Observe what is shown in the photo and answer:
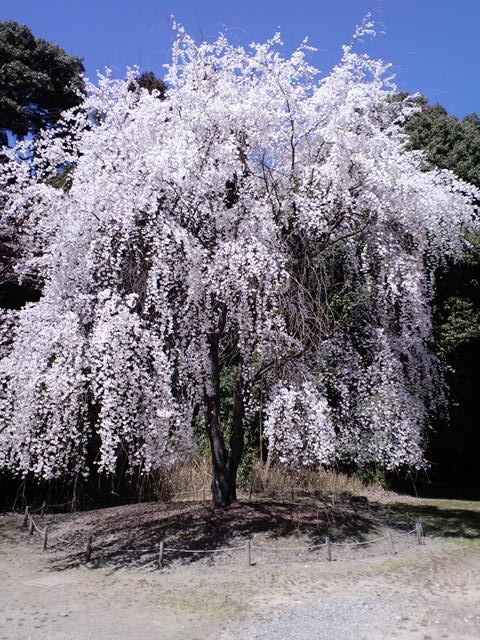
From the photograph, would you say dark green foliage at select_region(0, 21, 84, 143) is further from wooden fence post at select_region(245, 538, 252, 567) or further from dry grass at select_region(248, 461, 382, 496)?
wooden fence post at select_region(245, 538, 252, 567)

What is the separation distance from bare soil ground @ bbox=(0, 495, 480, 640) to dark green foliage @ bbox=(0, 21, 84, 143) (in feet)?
36.9

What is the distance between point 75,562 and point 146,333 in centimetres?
358

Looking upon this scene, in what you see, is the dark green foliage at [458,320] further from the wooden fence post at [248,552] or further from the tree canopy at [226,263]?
the wooden fence post at [248,552]

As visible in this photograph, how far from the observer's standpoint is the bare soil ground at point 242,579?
5.27 m

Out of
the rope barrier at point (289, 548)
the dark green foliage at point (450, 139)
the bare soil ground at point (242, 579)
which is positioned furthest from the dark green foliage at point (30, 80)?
the rope barrier at point (289, 548)

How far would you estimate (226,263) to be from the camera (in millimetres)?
7102

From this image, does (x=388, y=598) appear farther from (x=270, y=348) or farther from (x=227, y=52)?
(x=227, y=52)

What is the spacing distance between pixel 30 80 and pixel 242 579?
15.2m

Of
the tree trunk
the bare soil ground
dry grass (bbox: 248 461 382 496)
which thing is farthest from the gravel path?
dry grass (bbox: 248 461 382 496)

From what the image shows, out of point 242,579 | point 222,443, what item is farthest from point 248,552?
point 222,443

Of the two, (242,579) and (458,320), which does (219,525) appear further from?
(458,320)

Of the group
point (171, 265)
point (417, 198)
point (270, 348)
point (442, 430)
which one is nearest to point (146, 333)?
point (171, 265)

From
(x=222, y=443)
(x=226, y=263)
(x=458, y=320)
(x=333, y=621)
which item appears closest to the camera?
(x=333, y=621)

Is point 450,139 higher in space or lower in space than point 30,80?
lower
